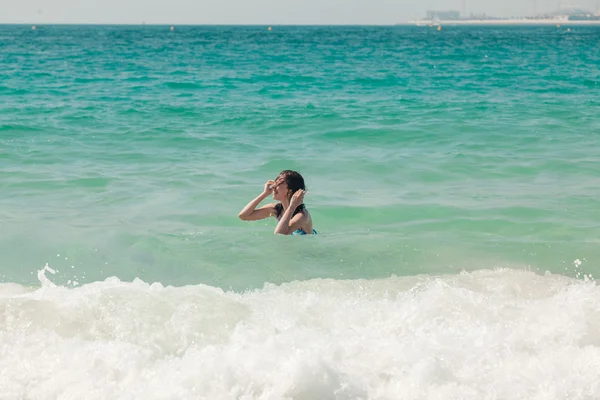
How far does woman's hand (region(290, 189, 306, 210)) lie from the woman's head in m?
0.09

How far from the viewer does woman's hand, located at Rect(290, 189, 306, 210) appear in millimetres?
6910

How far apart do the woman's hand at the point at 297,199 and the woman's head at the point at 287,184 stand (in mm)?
86

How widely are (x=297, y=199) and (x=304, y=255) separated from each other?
0.59 metres

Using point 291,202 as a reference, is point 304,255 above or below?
below

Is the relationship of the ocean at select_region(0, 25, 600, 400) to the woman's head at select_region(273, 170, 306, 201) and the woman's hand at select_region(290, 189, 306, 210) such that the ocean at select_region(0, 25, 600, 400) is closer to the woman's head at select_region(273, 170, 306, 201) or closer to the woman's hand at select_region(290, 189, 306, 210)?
the woman's hand at select_region(290, 189, 306, 210)

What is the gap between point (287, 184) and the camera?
23.0ft

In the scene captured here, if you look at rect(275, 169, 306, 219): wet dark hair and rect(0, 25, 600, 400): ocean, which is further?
rect(275, 169, 306, 219): wet dark hair

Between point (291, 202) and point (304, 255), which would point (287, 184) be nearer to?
point (291, 202)

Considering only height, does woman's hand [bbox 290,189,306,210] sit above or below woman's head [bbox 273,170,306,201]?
below

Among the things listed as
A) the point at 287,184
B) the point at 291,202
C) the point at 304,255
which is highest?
the point at 287,184

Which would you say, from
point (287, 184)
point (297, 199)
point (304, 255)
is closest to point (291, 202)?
point (297, 199)

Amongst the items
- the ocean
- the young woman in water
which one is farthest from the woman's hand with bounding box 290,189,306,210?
the ocean

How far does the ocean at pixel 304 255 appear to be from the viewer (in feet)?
13.8

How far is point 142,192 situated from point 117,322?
441cm
